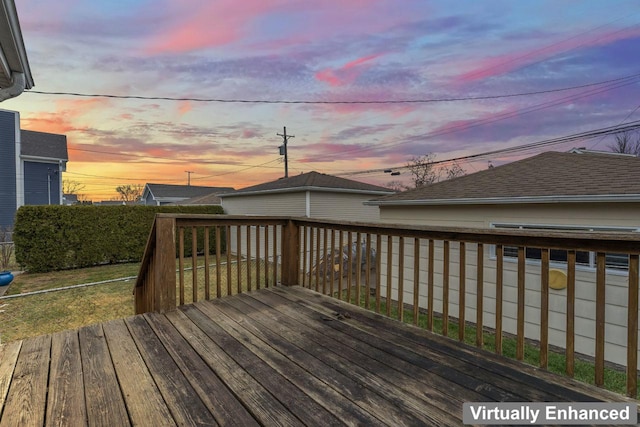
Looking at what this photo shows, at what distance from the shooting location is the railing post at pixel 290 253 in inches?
137

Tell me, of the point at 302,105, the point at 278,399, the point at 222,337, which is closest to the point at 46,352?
the point at 222,337

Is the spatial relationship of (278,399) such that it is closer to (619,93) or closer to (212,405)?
(212,405)

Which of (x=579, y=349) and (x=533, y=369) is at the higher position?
(x=533, y=369)

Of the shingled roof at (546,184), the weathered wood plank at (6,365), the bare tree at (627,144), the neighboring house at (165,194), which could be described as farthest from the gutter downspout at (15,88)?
the bare tree at (627,144)

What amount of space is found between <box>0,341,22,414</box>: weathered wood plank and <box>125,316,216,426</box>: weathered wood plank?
59 centimetres

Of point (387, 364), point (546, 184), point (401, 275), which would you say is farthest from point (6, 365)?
point (546, 184)

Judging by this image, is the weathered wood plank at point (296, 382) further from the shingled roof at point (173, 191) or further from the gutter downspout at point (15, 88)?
the shingled roof at point (173, 191)

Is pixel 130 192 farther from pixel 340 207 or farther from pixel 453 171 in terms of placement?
pixel 453 171

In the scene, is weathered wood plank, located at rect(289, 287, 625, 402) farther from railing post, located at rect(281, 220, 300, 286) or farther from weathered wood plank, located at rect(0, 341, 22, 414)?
weathered wood plank, located at rect(0, 341, 22, 414)

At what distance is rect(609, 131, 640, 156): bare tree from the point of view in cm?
1602

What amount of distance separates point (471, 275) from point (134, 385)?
199 inches

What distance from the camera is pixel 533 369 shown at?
175cm

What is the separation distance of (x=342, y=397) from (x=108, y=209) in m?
10.6

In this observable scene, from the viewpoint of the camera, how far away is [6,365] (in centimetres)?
177
